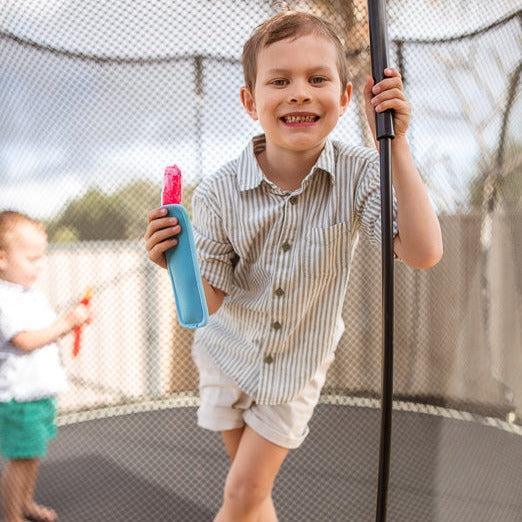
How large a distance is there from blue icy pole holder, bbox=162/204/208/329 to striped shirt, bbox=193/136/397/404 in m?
0.18

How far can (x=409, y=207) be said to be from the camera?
66 cm

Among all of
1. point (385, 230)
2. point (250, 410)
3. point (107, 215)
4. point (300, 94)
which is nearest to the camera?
point (385, 230)

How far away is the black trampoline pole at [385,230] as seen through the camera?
52 centimetres

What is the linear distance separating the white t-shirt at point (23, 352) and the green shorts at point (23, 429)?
1cm

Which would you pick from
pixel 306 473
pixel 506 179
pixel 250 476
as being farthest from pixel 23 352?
pixel 506 179

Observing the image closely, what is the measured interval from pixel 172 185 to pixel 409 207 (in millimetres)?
228

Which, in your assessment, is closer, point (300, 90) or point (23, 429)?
point (300, 90)

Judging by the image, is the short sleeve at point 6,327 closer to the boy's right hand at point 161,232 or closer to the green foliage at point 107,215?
the green foliage at point 107,215

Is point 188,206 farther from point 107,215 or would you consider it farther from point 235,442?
point 235,442

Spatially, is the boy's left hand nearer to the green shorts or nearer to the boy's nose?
the boy's nose

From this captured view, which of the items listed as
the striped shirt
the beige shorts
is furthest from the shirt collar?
the beige shorts

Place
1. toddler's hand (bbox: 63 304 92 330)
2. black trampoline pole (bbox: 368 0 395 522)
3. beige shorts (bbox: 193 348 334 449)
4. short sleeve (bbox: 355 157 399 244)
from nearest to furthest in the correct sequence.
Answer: black trampoline pole (bbox: 368 0 395 522)
short sleeve (bbox: 355 157 399 244)
beige shorts (bbox: 193 348 334 449)
toddler's hand (bbox: 63 304 92 330)

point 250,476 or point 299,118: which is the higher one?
point 299,118

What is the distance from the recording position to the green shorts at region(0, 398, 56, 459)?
0.97 meters
